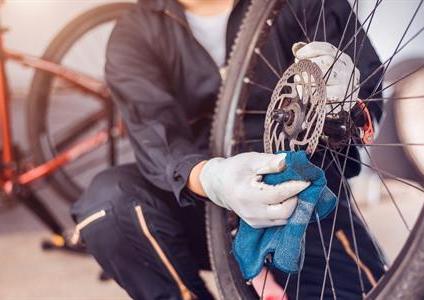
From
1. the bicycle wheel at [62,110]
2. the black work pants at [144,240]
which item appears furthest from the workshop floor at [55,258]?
the black work pants at [144,240]

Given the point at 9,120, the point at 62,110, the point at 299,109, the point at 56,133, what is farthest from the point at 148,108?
the point at 62,110

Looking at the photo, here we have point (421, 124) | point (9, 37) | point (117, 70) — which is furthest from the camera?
point (9, 37)

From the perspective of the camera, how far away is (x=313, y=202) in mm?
731

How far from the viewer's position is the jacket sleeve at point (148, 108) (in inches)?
38.8

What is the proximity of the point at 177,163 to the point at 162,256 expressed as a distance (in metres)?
0.17

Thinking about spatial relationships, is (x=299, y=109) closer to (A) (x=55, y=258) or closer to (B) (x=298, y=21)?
(B) (x=298, y=21)

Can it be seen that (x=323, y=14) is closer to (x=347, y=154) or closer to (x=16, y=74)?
(x=347, y=154)

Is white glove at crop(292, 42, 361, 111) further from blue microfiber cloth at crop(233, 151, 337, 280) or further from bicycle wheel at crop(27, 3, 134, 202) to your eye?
bicycle wheel at crop(27, 3, 134, 202)

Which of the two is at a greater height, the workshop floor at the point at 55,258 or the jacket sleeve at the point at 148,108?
the jacket sleeve at the point at 148,108

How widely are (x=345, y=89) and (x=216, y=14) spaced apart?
41 centimetres

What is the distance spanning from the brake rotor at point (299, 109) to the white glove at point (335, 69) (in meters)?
0.02

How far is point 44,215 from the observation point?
159cm

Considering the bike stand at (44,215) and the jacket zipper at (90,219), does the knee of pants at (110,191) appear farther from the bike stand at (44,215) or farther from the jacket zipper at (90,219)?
the bike stand at (44,215)

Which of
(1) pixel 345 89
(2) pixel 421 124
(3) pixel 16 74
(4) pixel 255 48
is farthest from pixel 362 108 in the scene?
(3) pixel 16 74
